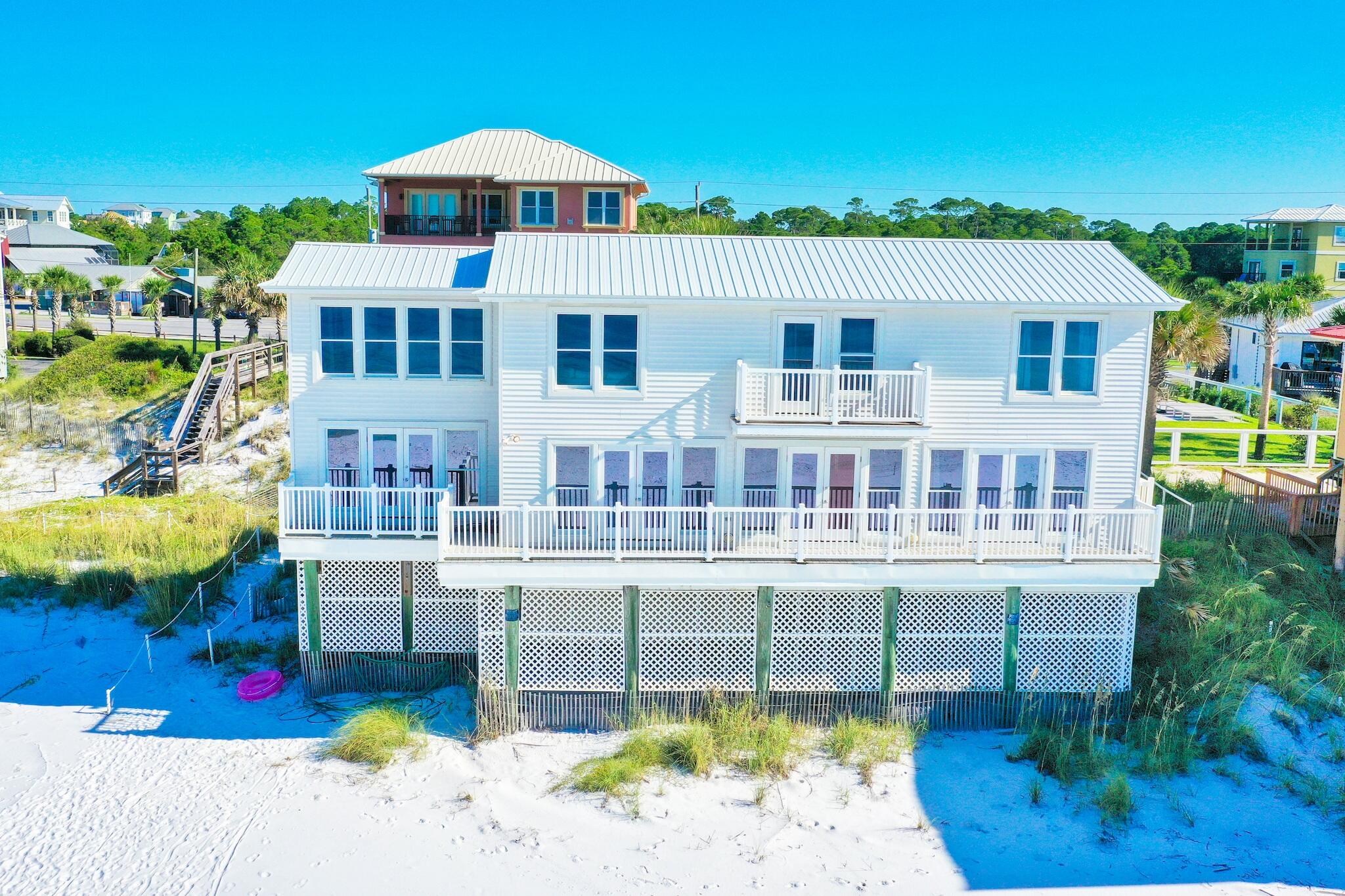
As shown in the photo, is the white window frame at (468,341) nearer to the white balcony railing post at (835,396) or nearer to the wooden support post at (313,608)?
the wooden support post at (313,608)

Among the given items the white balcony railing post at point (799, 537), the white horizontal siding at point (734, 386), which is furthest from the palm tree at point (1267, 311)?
the white balcony railing post at point (799, 537)

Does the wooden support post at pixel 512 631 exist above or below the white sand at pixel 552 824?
above

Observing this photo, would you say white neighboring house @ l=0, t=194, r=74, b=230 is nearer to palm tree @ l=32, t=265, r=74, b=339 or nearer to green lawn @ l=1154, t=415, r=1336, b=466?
palm tree @ l=32, t=265, r=74, b=339

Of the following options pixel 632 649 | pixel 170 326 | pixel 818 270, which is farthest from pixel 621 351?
→ pixel 170 326

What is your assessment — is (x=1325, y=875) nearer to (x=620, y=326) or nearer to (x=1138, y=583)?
(x=1138, y=583)

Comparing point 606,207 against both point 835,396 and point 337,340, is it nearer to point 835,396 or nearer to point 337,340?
point 337,340

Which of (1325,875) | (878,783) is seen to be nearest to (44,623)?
(878,783)
